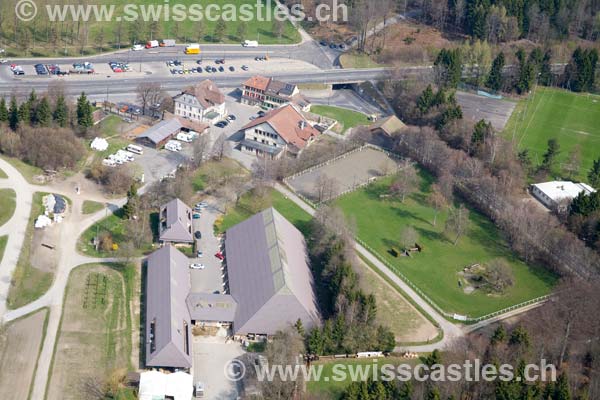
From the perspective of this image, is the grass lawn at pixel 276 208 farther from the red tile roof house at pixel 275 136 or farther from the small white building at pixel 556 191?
the small white building at pixel 556 191

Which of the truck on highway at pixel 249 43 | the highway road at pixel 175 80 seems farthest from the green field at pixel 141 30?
the highway road at pixel 175 80

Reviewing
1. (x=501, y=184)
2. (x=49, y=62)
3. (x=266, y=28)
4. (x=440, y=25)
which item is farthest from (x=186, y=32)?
(x=501, y=184)

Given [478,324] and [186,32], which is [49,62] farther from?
[478,324]

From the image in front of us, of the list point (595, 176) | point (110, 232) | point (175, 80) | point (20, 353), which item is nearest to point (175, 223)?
point (110, 232)

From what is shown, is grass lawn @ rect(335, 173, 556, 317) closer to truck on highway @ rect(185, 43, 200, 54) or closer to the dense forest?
truck on highway @ rect(185, 43, 200, 54)

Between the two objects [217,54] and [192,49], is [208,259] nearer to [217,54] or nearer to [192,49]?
[192,49]

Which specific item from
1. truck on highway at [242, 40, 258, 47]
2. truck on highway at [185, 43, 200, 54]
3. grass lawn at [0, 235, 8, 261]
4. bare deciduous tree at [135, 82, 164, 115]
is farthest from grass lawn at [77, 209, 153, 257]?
truck on highway at [242, 40, 258, 47]
